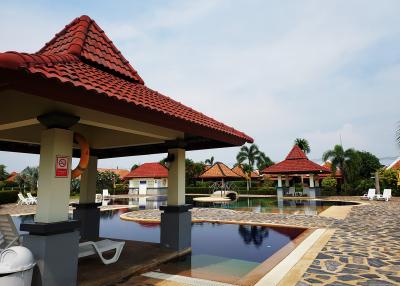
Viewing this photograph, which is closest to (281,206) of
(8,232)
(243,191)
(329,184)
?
(8,232)

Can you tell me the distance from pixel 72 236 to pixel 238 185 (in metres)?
48.8

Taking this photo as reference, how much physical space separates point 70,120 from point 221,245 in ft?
20.4

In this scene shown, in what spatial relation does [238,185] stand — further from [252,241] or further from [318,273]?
[318,273]

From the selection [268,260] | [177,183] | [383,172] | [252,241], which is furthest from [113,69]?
[383,172]

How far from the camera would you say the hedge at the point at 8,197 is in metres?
28.1

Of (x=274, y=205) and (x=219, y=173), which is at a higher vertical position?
(x=219, y=173)

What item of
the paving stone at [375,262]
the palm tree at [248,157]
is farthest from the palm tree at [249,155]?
the paving stone at [375,262]

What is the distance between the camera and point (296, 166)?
114 feet

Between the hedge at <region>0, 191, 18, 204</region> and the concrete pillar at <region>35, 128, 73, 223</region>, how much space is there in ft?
94.7

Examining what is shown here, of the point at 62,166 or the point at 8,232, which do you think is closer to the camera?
the point at 62,166

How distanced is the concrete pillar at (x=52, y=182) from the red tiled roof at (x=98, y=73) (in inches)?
41.9

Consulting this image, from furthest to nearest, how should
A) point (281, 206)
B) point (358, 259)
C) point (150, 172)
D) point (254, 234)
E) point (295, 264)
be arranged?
point (150, 172)
point (281, 206)
point (254, 234)
point (358, 259)
point (295, 264)

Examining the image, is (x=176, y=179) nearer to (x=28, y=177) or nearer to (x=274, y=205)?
(x=274, y=205)

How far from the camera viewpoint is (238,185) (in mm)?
52281
